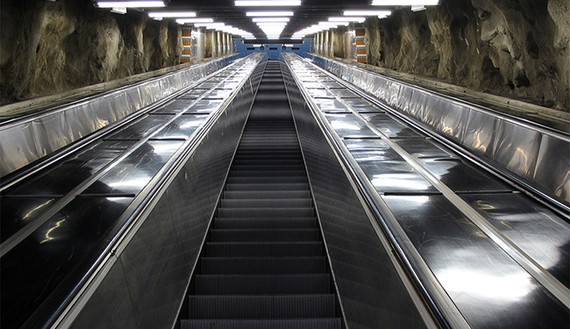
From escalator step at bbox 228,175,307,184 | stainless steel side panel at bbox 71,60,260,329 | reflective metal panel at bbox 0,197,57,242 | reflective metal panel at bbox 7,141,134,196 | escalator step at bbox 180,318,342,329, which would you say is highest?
reflective metal panel at bbox 0,197,57,242

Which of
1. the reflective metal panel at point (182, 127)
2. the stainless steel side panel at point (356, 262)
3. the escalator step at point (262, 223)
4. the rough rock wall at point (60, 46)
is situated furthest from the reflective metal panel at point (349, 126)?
the rough rock wall at point (60, 46)

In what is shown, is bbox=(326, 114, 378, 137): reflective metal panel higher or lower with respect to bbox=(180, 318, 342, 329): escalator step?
higher

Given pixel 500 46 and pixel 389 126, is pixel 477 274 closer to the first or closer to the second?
pixel 389 126

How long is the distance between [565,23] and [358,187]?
421 cm

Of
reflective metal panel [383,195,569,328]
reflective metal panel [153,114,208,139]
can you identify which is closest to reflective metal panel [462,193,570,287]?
reflective metal panel [383,195,569,328]

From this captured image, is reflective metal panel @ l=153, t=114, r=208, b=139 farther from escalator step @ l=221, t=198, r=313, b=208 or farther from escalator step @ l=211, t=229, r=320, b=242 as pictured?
escalator step @ l=211, t=229, r=320, b=242

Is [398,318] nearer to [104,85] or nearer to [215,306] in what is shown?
[215,306]

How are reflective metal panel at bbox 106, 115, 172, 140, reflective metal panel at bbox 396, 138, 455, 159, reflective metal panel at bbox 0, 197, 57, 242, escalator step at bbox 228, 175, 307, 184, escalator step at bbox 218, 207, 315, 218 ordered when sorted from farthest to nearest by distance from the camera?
1. escalator step at bbox 228, 175, 307, 184
2. reflective metal panel at bbox 106, 115, 172, 140
3. escalator step at bbox 218, 207, 315, 218
4. reflective metal panel at bbox 396, 138, 455, 159
5. reflective metal panel at bbox 0, 197, 57, 242

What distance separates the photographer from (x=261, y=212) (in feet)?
17.4

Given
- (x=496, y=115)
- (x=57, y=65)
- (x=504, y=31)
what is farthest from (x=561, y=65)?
(x=57, y=65)

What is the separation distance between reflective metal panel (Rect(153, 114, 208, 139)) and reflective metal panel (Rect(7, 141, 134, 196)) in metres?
0.58

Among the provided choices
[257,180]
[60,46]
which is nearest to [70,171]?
[257,180]

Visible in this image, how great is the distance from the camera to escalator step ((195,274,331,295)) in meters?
3.68

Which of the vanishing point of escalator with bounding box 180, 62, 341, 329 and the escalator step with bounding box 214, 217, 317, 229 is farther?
the escalator step with bounding box 214, 217, 317, 229
